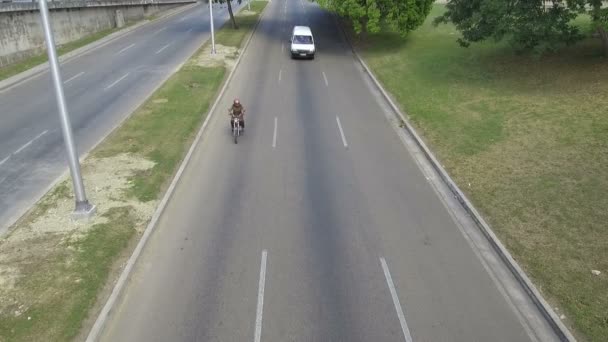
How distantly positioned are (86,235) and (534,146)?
14514mm

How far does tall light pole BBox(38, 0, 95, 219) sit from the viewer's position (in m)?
10.5

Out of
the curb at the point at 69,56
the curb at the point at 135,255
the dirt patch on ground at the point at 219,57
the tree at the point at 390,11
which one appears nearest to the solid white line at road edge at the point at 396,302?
the curb at the point at 135,255

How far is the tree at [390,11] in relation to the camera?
102ft

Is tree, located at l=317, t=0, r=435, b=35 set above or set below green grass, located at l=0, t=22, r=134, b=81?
above

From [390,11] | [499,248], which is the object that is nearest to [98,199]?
[499,248]

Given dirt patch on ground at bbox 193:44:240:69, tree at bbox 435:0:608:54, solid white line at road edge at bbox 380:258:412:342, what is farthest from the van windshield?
solid white line at road edge at bbox 380:258:412:342

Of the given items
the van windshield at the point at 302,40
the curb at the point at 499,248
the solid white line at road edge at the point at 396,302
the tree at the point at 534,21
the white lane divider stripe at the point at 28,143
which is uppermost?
the tree at the point at 534,21

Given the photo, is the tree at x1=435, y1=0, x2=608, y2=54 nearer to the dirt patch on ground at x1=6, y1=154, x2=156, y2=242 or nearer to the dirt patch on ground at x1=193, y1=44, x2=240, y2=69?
the dirt patch on ground at x1=193, y1=44, x2=240, y2=69

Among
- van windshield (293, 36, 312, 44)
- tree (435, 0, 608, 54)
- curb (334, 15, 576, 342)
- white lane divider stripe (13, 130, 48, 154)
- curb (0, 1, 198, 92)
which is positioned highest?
tree (435, 0, 608, 54)

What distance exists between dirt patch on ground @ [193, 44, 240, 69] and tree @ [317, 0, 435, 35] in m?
8.58

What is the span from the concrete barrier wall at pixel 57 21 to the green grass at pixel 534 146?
→ 995 inches

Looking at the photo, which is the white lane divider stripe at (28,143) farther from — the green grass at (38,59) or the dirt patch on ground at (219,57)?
the dirt patch on ground at (219,57)

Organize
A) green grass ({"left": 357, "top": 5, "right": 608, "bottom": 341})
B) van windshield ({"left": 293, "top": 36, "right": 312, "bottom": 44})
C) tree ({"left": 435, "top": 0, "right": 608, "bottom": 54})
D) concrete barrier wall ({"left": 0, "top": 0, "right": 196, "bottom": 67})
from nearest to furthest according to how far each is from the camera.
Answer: green grass ({"left": 357, "top": 5, "right": 608, "bottom": 341}), tree ({"left": 435, "top": 0, "right": 608, "bottom": 54}), concrete barrier wall ({"left": 0, "top": 0, "right": 196, "bottom": 67}), van windshield ({"left": 293, "top": 36, "right": 312, "bottom": 44})

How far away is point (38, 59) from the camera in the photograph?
107 feet
